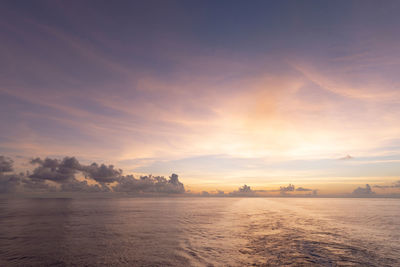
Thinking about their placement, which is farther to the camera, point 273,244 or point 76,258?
point 273,244

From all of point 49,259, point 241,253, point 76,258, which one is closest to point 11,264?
point 49,259

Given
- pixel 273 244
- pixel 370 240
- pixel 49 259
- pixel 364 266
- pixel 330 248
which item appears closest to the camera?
pixel 364 266

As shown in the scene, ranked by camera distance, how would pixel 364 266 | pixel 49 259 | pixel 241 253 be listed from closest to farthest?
pixel 364 266 < pixel 49 259 < pixel 241 253

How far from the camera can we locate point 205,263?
18766 mm

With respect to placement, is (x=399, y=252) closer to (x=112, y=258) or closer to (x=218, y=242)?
(x=218, y=242)

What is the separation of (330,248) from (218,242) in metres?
12.6

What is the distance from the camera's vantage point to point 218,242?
2753 centimetres

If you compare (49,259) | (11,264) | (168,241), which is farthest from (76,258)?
(168,241)

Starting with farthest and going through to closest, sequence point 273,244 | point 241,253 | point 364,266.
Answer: point 273,244 < point 241,253 < point 364,266

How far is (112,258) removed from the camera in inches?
795

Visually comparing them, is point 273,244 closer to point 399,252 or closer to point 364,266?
point 364,266

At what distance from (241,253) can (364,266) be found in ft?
33.8

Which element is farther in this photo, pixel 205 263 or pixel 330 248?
pixel 330 248

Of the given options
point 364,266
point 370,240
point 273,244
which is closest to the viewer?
point 364,266
